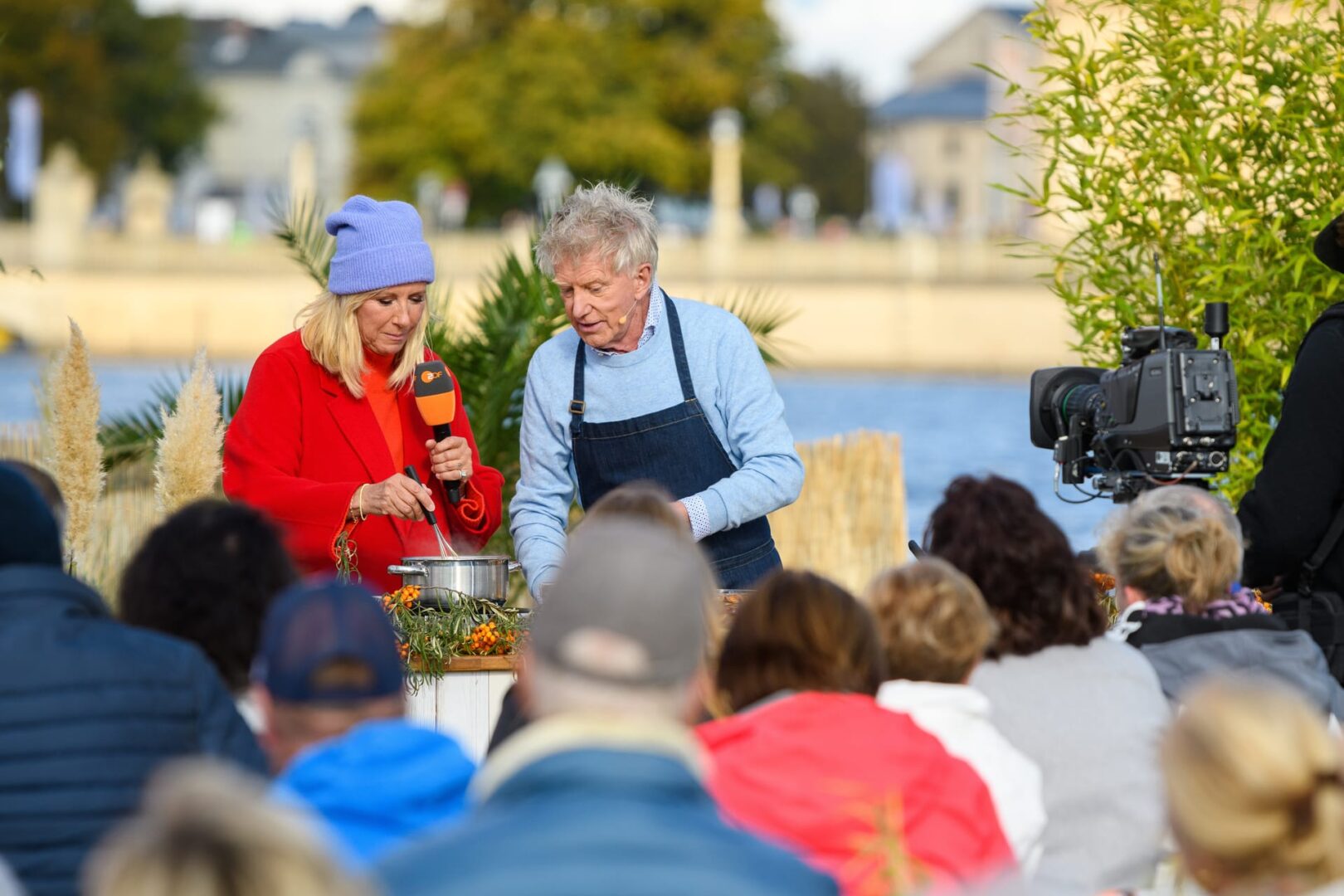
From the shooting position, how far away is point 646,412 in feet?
17.0

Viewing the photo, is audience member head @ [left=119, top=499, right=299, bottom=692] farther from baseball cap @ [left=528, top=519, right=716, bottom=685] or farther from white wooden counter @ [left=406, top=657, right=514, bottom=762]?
white wooden counter @ [left=406, top=657, right=514, bottom=762]

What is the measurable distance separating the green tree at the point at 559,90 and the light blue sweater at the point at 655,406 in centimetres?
4225

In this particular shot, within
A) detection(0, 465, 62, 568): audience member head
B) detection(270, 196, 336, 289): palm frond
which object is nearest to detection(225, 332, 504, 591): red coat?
detection(0, 465, 62, 568): audience member head

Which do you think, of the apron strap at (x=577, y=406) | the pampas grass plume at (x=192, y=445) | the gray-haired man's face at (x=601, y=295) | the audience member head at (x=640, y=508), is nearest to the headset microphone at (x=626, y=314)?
the gray-haired man's face at (x=601, y=295)

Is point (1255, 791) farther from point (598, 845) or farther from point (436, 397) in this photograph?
point (436, 397)

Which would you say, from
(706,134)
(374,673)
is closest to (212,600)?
(374,673)

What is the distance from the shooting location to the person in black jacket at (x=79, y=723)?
319 cm

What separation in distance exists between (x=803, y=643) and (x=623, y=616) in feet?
2.97

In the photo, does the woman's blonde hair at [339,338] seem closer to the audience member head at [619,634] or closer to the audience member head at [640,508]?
the audience member head at [640,508]

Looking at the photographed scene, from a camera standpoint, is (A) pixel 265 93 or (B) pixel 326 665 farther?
(A) pixel 265 93

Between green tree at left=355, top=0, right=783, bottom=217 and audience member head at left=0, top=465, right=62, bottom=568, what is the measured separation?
4404 cm

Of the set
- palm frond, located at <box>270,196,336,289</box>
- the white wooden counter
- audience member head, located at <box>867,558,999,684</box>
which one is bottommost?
the white wooden counter

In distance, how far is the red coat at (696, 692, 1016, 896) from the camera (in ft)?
10.1

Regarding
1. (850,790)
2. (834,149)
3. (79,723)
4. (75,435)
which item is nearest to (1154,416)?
(850,790)
